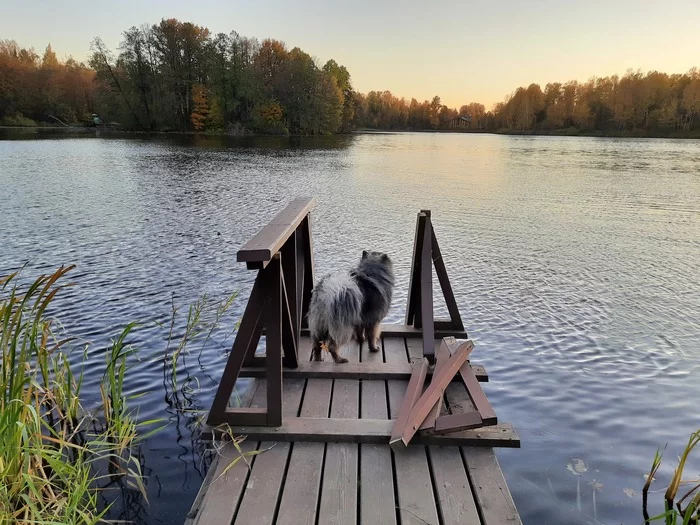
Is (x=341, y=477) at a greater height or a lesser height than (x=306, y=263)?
lesser

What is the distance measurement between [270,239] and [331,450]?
150 cm

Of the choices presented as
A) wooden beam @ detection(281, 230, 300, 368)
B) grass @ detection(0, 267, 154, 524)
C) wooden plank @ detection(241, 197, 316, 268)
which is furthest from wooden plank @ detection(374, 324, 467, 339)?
grass @ detection(0, 267, 154, 524)

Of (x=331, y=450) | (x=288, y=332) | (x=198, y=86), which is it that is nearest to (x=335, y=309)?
(x=288, y=332)

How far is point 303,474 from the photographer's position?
2883 mm

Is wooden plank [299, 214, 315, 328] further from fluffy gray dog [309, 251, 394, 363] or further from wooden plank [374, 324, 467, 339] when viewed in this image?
wooden plank [374, 324, 467, 339]

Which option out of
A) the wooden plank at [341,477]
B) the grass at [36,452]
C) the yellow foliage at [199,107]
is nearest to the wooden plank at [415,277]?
the wooden plank at [341,477]

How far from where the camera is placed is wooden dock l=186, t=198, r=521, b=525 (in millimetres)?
→ 2600

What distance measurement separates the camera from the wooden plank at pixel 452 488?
8.39ft

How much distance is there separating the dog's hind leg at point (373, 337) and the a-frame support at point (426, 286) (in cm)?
47

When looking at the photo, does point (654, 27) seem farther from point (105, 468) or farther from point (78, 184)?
point (105, 468)

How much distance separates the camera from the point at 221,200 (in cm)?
1778

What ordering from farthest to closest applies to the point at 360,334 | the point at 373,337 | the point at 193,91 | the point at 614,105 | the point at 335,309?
1. the point at 614,105
2. the point at 193,91
3. the point at 360,334
4. the point at 373,337
5. the point at 335,309

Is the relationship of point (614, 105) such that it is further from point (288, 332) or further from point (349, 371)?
point (288, 332)

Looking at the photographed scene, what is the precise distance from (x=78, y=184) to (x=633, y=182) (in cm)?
2621
